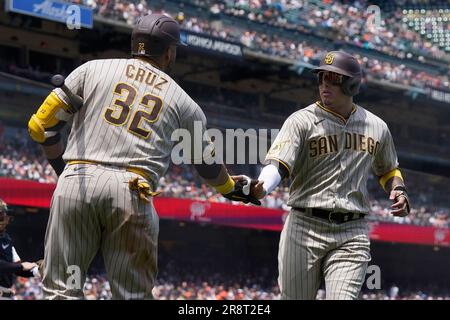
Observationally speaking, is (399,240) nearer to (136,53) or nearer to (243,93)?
(243,93)

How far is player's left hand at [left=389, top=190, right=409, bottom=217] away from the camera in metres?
5.62

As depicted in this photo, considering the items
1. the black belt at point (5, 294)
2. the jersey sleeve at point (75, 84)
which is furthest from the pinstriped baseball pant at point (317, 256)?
the black belt at point (5, 294)

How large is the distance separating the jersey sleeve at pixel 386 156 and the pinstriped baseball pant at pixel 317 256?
1.96 ft

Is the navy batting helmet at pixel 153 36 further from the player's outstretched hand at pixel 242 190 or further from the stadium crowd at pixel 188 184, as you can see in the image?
the stadium crowd at pixel 188 184

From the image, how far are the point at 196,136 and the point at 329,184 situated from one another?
117 centimetres

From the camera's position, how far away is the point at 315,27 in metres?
26.8

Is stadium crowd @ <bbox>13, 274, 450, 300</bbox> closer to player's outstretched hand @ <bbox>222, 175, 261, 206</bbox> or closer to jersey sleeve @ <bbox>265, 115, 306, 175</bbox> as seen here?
jersey sleeve @ <bbox>265, 115, 306, 175</bbox>

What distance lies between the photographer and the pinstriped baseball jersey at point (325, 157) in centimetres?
552

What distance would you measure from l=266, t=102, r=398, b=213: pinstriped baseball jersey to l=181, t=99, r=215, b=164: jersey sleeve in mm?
701

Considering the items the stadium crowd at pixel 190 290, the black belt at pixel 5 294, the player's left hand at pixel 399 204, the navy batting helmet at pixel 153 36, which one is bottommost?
the stadium crowd at pixel 190 290

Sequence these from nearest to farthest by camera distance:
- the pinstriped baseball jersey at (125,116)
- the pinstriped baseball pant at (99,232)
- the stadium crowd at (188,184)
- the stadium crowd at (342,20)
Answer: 1. the pinstriped baseball pant at (99,232)
2. the pinstriped baseball jersey at (125,116)
3. the stadium crowd at (188,184)
4. the stadium crowd at (342,20)

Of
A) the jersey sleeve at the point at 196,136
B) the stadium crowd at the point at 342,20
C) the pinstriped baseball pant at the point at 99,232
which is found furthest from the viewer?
the stadium crowd at the point at 342,20

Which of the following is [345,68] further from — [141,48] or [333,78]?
[141,48]

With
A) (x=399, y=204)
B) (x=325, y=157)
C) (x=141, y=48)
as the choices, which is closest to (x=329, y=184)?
(x=325, y=157)
